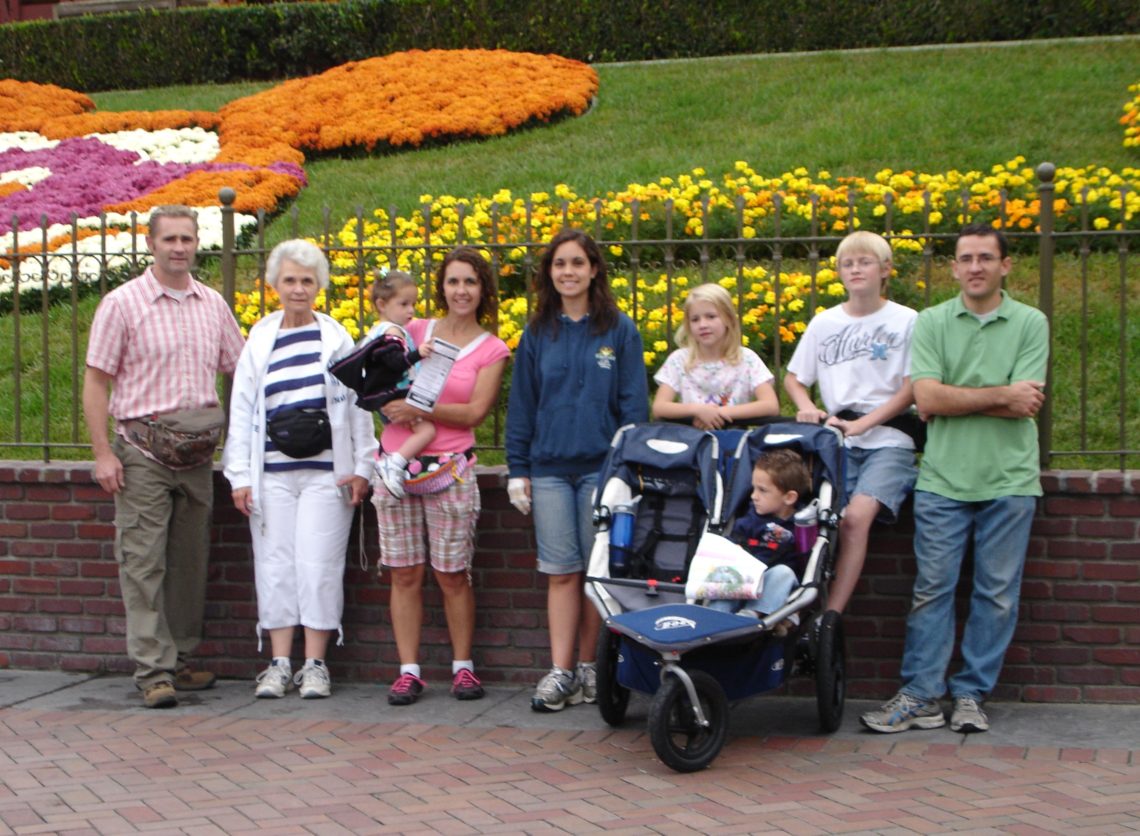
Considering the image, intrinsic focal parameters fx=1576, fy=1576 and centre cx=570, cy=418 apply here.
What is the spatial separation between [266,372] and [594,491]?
4.79 ft

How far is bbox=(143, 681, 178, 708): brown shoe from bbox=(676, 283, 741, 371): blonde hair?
2444 mm

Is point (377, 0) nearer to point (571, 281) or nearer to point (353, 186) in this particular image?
point (353, 186)

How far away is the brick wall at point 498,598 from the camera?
6164mm

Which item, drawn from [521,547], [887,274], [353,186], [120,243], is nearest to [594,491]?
[521,547]

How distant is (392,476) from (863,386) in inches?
73.3

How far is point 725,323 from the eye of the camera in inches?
Answer: 236

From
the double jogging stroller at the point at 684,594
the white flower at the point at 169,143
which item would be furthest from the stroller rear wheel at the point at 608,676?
the white flower at the point at 169,143

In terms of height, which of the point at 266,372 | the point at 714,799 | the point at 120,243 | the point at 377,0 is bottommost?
the point at 714,799

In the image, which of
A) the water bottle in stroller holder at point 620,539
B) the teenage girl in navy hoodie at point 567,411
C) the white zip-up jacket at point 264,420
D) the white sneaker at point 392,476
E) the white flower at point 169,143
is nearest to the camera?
the water bottle in stroller holder at point 620,539

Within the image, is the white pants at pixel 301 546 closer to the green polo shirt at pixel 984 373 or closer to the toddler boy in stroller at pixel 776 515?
the toddler boy in stroller at pixel 776 515

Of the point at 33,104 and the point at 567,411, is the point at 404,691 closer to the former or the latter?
the point at 567,411

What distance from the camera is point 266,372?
21.2 ft

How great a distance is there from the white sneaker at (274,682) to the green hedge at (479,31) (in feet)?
43.5

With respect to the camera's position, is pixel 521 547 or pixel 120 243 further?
pixel 120 243
